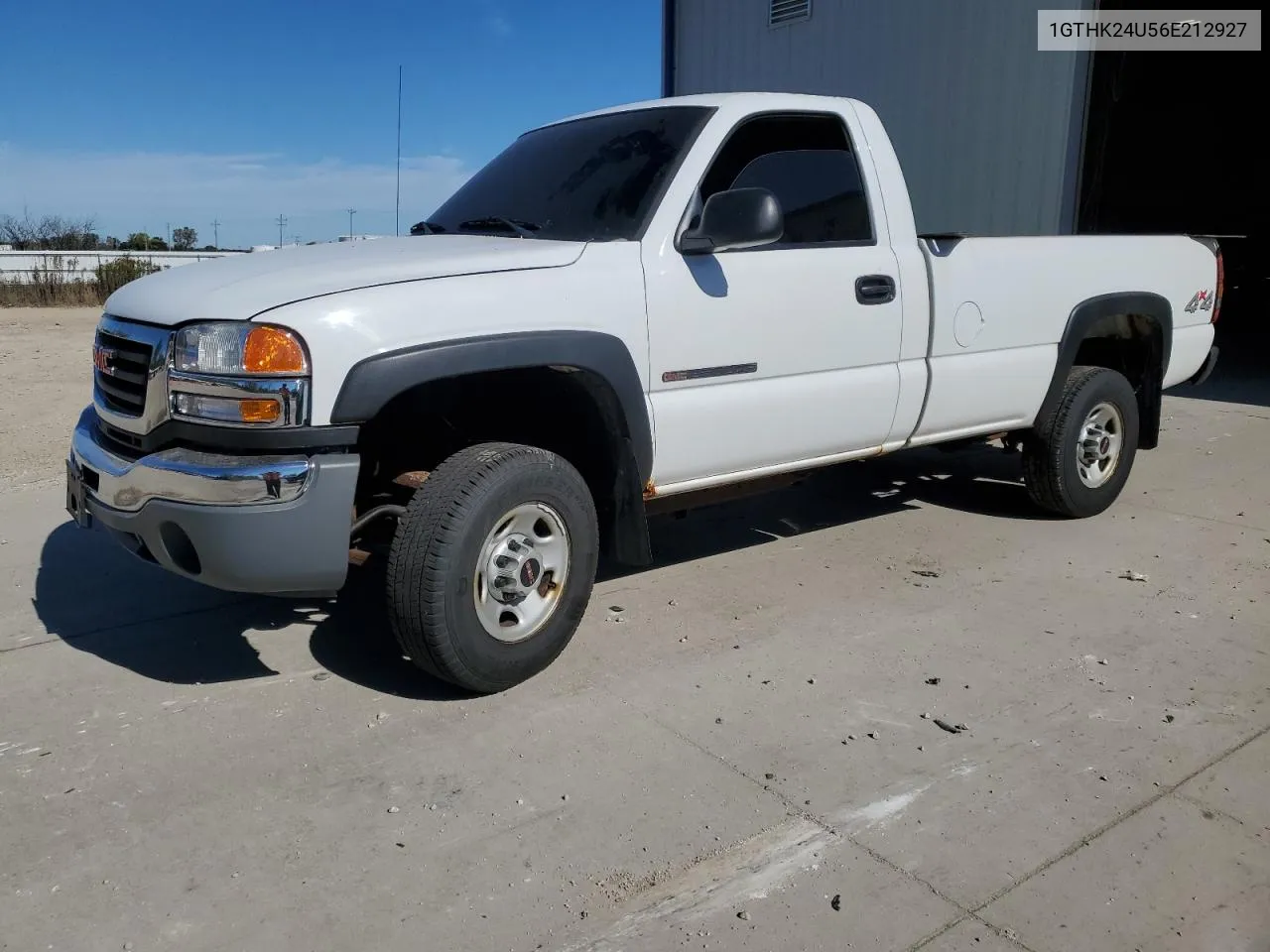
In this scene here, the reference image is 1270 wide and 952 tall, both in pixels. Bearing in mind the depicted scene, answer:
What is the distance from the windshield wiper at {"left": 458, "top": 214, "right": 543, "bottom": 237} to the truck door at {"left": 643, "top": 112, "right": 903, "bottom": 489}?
58cm

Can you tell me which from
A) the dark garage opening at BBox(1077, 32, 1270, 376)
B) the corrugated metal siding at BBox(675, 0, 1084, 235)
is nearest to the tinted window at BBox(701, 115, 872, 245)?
the corrugated metal siding at BBox(675, 0, 1084, 235)

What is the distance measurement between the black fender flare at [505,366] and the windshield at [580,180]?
524mm

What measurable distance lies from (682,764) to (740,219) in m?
1.85

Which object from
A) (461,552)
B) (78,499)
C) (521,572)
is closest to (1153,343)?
(521,572)

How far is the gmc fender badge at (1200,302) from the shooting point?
6.22 m

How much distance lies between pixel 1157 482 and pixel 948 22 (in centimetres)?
679

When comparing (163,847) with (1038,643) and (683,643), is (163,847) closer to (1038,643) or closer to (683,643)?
(683,643)

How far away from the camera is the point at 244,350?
126 inches

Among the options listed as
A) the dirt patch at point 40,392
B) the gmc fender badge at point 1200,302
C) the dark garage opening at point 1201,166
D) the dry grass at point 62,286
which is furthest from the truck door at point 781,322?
the dry grass at point 62,286

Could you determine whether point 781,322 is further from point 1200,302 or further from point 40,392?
point 40,392

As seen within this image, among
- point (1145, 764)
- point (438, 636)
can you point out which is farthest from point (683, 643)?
point (1145, 764)

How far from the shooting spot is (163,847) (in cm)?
288

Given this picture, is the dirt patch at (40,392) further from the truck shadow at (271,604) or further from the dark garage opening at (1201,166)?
the dark garage opening at (1201,166)

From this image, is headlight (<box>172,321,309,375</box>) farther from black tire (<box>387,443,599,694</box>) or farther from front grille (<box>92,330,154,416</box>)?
black tire (<box>387,443,599,694</box>)
